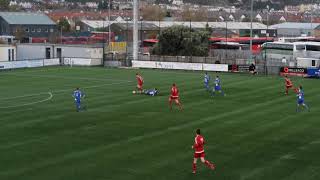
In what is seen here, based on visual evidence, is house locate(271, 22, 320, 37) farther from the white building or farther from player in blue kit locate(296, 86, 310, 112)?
player in blue kit locate(296, 86, 310, 112)

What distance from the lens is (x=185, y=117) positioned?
38812 millimetres

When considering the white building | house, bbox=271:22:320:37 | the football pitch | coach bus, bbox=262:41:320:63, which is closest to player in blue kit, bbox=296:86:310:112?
the football pitch

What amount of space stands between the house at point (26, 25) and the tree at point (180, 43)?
43.8 metres

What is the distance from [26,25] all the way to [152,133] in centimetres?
10193

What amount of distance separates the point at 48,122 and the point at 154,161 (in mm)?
11860

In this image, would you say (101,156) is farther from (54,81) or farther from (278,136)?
(54,81)

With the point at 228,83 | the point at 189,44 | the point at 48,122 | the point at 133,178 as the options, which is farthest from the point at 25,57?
the point at 133,178

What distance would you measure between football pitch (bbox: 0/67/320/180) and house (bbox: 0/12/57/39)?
246 ft

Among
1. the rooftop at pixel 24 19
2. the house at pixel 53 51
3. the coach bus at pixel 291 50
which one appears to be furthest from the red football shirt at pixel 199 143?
the rooftop at pixel 24 19

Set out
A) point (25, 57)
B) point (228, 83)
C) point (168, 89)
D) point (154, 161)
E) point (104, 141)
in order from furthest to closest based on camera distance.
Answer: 1. point (25, 57)
2. point (228, 83)
3. point (168, 89)
4. point (104, 141)
5. point (154, 161)

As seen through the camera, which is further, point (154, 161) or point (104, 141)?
point (104, 141)

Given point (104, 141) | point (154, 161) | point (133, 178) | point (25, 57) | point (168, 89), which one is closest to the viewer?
point (133, 178)

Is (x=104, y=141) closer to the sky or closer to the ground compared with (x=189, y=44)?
closer to the ground

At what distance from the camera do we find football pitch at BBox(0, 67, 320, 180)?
Result: 24.9m
